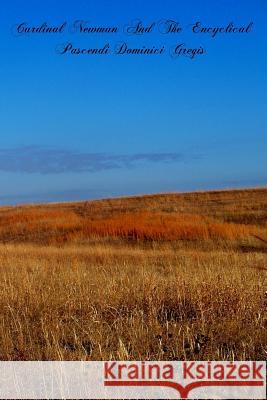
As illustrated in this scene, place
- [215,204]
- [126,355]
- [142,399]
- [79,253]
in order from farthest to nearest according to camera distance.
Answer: [215,204]
[79,253]
[126,355]
[142,399]

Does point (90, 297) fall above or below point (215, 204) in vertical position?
below

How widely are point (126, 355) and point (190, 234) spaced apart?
57.8 feet

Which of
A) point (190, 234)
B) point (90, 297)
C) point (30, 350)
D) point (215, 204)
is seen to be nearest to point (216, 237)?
point (190, 234)

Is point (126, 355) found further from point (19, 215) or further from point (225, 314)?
point (19, 215)

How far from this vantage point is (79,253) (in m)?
17.3

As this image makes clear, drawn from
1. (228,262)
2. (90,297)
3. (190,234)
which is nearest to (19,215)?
(190,234)

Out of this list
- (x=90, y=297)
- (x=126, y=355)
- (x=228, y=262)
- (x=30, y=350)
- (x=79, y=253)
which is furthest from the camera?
(x=79, y=253)

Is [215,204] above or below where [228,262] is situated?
above

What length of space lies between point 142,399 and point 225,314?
2.75 meters

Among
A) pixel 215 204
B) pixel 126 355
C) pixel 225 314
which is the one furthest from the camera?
pixel 215 204

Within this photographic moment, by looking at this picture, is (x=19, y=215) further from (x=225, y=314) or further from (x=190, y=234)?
(x=225, y=314)

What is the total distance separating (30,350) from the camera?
543cm

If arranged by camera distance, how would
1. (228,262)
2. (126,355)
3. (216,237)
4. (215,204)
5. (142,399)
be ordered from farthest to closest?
(215,204) < (216,237) < (228,262) < (126,355) < (142,399)

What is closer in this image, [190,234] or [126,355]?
[126,355]
